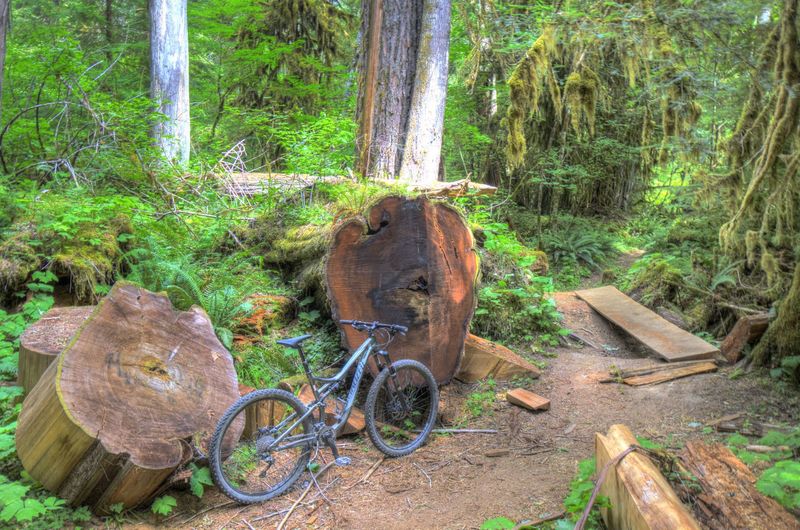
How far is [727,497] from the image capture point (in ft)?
7.97

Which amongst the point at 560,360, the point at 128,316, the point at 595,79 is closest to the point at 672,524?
the point at 128,316

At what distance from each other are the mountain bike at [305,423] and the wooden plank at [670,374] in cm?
215

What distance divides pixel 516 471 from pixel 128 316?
283 centimetres

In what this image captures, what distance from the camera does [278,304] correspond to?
5516 millimetres

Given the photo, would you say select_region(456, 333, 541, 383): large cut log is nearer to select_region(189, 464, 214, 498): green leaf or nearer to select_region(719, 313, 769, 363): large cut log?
select_region(719, 313, 769, 363): large cut log

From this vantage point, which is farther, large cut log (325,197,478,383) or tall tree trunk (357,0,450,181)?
tall tree trunk (357,0,450,181)

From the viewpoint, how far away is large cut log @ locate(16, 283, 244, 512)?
9.58 ft

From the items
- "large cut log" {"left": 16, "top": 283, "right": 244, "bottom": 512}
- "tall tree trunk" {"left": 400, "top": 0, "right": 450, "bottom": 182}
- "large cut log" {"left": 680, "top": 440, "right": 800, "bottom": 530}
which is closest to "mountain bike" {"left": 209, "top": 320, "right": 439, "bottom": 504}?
"large cut log" {"left": 16, "top": 283, "right": 244, "bottom": 512}

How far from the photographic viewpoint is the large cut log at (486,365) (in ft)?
17.6

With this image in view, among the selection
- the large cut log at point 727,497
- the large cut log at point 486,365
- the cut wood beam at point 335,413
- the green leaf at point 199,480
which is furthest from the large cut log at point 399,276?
the large cut log at point 727,497

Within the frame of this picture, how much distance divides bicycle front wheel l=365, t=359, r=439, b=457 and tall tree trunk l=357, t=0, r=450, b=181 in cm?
380

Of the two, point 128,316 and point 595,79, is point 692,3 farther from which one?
point 595,79

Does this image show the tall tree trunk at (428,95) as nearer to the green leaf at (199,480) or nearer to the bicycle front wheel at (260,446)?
the bicycle front wheel at (260,446)

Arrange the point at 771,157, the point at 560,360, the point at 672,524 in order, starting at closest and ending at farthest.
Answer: the point at 672,524, the point at 771,157, the point at 560,360
